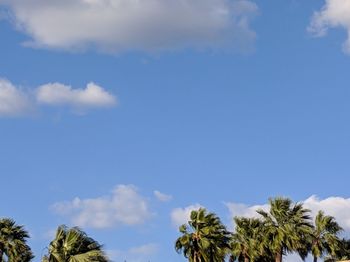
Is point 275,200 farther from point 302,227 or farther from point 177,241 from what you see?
point 177,241

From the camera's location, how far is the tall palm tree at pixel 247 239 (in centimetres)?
5588

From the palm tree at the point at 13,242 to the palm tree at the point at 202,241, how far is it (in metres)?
15.9

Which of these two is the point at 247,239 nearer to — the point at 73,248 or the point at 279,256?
the point at 279,256

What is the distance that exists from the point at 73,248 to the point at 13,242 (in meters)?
31.3

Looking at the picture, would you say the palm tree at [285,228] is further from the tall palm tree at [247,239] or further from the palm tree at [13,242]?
the palm tree at [13,242]

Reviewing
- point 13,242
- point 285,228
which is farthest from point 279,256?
point 13,242

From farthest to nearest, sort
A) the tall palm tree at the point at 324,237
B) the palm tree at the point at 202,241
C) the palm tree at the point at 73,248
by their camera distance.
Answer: the tall palm tree at the point at 324,237 < the palm tree at the point at 202,241 < the palm tree at the point at 73,248

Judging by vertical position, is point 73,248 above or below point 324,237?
below

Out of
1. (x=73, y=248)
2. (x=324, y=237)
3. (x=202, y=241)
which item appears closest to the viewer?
(x=73, y=248)

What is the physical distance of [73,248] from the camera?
29.3 meters

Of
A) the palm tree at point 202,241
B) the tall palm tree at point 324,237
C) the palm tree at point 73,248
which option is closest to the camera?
the palm tree at point 73,248

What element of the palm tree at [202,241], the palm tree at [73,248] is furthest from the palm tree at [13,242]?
the palm tree at [73,248]

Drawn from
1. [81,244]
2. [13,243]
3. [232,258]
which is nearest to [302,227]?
[232,258]

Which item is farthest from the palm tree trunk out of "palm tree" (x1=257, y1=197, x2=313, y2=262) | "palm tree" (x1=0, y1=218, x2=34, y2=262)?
"palm tree" (x1=0, y1=218, x2=34, y2=262)
